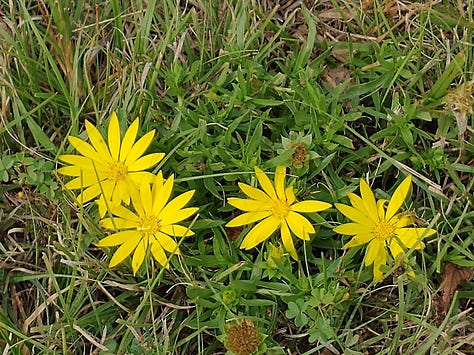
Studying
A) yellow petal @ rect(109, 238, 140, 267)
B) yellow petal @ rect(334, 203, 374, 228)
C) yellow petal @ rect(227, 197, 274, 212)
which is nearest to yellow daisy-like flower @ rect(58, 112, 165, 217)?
yellow petal @ rect(109, 238, 140, 267)

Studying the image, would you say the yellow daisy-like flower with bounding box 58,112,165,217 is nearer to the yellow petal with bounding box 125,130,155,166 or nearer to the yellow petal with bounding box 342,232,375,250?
the yellow petal with bounding box 125,130,155,166

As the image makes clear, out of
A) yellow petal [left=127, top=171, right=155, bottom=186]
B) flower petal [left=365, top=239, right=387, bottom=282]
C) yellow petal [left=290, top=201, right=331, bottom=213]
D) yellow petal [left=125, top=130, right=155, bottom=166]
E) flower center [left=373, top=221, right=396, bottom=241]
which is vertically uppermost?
yellow petal [left=125, top=130, right=155, bottom=166]

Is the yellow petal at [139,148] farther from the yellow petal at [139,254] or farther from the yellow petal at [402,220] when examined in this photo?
the yellow petal at [402,220]

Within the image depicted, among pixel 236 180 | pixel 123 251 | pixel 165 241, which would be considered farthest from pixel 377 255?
pixel 123 251

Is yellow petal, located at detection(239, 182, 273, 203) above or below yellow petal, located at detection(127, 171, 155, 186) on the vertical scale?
below

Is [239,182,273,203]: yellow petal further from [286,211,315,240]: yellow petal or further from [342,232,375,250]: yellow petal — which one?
[342,232,375,250]: yellow petal

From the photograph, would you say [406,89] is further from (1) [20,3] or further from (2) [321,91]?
(1) [20,3]
